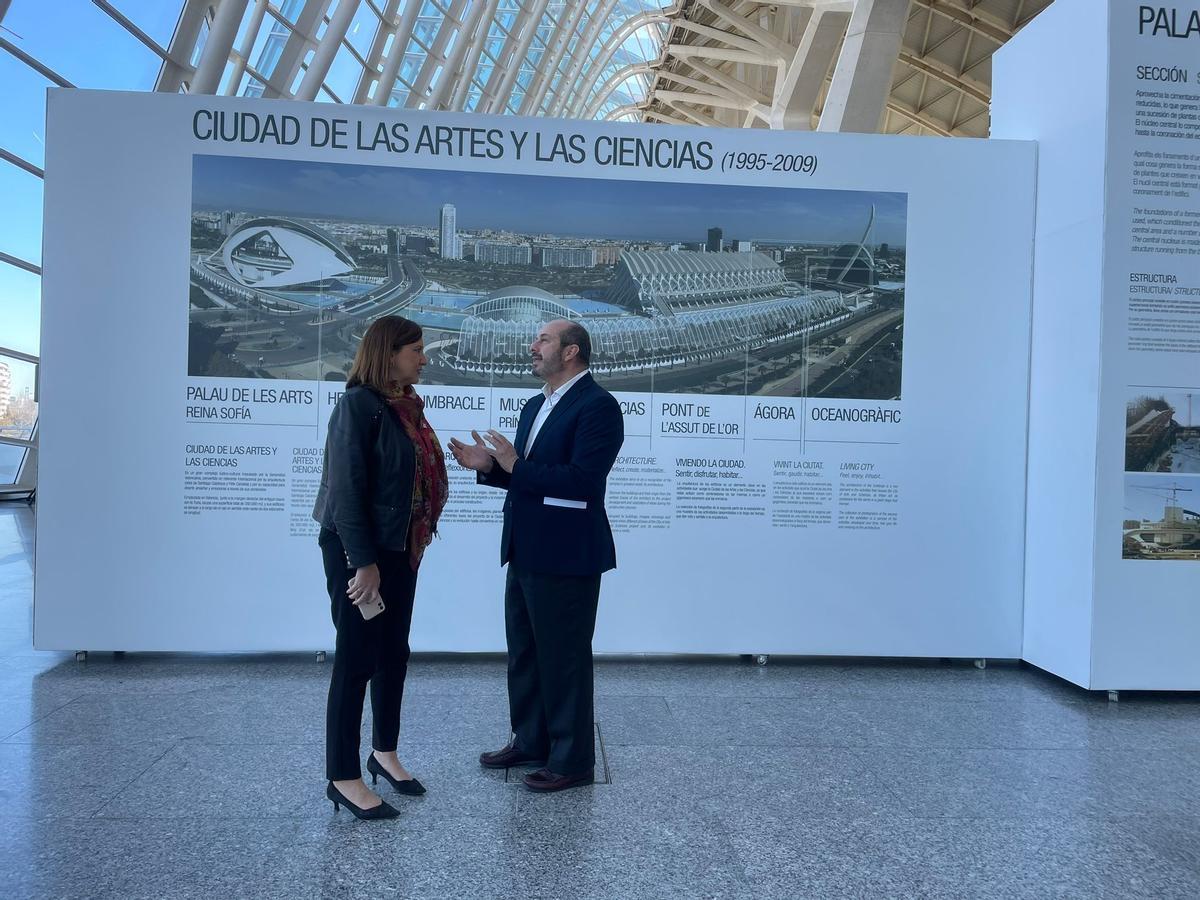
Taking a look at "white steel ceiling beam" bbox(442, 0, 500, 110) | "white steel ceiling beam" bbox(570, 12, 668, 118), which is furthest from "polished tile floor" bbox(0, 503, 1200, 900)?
"white steel ceiling beam" bbox(570, 12, 668, 118)

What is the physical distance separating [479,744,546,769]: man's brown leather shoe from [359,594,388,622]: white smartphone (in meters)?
1.15

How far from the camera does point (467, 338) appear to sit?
20.4 ft

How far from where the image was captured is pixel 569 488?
378cm

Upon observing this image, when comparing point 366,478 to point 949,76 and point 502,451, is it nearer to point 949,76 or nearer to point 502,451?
point 502,451

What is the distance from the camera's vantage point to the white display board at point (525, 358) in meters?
5.96

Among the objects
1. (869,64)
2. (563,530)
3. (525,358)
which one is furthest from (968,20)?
(563,530)

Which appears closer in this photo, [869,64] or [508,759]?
[508,759]

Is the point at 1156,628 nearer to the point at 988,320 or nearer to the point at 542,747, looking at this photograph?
the point at 988,320

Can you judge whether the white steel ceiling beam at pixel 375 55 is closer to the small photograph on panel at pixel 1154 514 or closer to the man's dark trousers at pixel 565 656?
the small photograph on panel at pixel 1154 514

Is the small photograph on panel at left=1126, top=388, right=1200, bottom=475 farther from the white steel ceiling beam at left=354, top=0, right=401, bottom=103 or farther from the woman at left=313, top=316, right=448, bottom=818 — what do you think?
the white steel ceiling beam at left=354, top=0, right=401, bottom=103

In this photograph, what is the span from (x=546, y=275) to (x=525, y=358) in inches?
22.1

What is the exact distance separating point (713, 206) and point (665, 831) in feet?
13.5

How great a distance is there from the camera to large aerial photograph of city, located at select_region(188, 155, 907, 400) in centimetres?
605

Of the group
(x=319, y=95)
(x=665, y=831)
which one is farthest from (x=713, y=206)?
(x=319, y=95)
